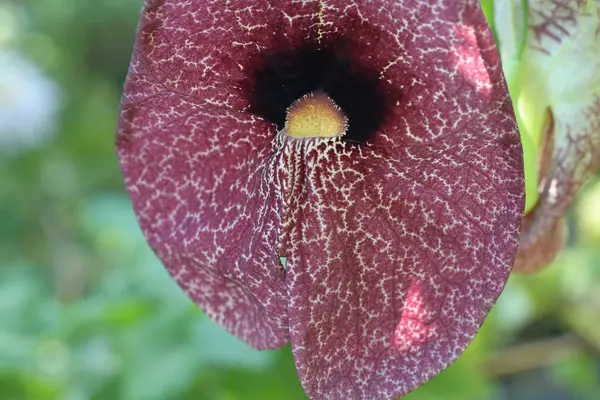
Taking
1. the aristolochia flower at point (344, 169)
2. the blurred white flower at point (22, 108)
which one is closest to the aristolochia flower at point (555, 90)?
the aristolochia flower at point (344, 169)

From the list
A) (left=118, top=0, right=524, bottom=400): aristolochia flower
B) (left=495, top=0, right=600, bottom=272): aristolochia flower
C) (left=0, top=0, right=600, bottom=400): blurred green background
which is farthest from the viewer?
(left=0, top=0, right=600, bottom=400): blurred green background

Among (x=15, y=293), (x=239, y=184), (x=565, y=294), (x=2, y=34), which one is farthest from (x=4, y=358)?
(x=2, y=34)

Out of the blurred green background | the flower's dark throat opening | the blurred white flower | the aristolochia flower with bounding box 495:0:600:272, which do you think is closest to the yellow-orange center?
the flower's dark throat opening

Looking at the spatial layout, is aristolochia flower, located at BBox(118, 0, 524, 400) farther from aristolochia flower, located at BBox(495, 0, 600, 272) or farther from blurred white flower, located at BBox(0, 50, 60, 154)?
blurred white flower, located at BBox(0, 50, 60, 154)

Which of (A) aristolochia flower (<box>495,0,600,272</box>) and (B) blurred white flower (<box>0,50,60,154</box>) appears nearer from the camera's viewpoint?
(A) aristolochia flower (<box>495,0,600,272</box>)

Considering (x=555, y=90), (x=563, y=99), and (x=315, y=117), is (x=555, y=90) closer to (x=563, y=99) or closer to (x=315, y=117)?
(x=563, y=99)

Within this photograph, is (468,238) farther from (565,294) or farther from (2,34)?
(2,34)

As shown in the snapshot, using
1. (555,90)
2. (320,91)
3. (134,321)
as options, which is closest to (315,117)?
(320,91)
